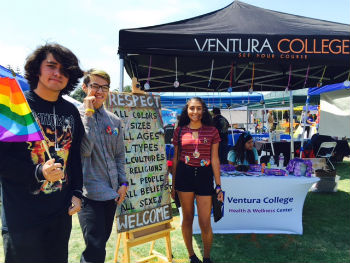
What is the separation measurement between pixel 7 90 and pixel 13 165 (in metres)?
0.39

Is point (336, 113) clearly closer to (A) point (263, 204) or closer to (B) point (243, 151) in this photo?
(B) point (243, 151)

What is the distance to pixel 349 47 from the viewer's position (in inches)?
110

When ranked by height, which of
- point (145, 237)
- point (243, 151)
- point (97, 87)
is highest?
point (97, 87)

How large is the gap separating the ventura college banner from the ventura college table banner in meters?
1.01

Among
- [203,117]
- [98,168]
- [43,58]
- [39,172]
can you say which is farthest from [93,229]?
[203,117]

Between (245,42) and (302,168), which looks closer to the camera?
(245,42)

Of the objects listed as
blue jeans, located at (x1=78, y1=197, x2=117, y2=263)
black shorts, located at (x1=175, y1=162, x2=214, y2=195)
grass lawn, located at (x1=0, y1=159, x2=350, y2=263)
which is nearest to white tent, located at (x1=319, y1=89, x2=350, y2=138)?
grass lawn, located at (x1=0, y1=159, x2=350, y2=263)

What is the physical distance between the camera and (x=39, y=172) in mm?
1229

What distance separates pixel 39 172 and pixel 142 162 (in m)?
1.28

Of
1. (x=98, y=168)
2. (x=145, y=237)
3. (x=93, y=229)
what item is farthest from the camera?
(x=145, y=237)

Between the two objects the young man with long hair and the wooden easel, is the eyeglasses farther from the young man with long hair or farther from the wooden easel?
the wooden easel

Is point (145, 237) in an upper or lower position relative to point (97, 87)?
lower

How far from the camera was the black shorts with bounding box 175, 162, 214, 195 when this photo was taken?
2.47 m

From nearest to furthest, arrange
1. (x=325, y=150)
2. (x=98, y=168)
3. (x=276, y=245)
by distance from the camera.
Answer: (x=98, y=168), (x=276, y=245), (x=325, y=150)
